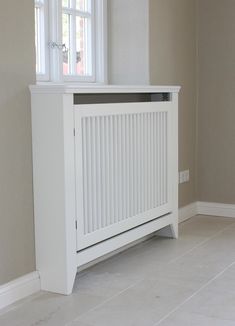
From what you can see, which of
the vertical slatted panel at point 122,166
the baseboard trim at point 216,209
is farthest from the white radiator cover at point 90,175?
the baseboard trim at point 216,209

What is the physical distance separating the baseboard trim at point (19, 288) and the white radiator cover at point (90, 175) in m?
0.05

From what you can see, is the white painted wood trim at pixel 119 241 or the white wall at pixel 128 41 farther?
the white wall at pixel 128 41

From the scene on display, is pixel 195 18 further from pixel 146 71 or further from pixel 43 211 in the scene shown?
pixel 43 211

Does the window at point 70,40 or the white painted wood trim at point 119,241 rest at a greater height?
the window at point 70,40

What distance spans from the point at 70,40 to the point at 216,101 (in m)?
1.38

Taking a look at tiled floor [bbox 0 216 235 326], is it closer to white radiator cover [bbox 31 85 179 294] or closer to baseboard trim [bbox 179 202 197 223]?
white radiator cover [bbox 31 85 179 294]

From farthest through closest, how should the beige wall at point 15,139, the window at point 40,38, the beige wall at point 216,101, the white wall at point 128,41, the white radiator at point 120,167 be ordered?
the beige wall at point 216,101, the white wall at point 128,41, the window at point 40,38, the white radiator at point 120,167, the beige wall at point 15,139

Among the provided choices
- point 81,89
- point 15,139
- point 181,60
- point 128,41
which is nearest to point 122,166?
point 81,89

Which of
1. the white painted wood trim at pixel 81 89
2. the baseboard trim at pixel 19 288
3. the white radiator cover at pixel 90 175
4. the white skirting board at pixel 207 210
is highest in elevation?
the white painted wood trim at pixel 81 89

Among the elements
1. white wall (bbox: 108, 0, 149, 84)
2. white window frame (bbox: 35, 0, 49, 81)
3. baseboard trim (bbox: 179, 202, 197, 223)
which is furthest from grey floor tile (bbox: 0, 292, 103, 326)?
baseboard trim (bbox: 179, 202, 197, 223)

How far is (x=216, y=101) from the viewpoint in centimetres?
425

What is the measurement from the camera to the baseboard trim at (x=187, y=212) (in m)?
4.17

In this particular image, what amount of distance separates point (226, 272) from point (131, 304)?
67cm

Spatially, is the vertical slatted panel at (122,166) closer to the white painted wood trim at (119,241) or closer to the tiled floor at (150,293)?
the white painted wood trim at (119,241)
